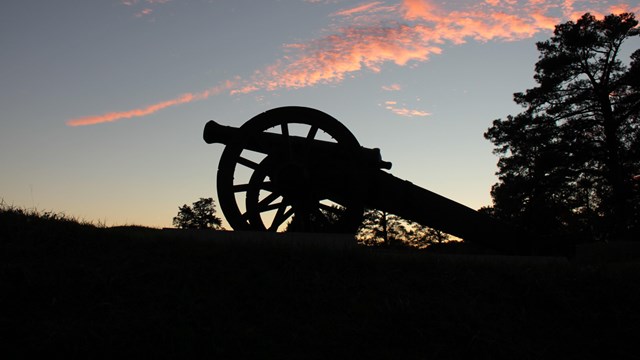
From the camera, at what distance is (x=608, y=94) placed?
24.8 metres

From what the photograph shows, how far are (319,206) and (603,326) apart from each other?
5.53 meters

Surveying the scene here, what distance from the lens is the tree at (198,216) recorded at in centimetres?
4994

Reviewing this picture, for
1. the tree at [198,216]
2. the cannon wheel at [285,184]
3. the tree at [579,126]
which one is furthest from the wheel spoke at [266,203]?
the tree at [198,216]

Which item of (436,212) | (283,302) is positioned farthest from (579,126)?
(283,302)

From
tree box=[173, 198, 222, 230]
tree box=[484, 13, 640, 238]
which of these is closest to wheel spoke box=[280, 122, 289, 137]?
tree box=[484, 13, 640, 238]

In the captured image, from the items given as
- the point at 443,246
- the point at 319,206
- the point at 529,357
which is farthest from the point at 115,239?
the point at 443,246

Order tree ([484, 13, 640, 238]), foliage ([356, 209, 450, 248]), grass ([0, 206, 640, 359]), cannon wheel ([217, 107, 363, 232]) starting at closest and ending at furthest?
grass ([0, 206, 640, 359]), cannon wheel ([217, 107, 363, 232]), tree ([484, 13, 640, 238]), foliage ([356, 209, 450, 248])

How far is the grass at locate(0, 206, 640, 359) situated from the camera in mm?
5660

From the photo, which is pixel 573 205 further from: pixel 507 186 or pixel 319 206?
pixel 319 206

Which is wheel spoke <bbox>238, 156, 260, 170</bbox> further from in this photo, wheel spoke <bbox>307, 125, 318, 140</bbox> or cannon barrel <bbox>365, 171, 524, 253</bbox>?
cannon barrel <bbox>365, 171, 524, 253</bbox>

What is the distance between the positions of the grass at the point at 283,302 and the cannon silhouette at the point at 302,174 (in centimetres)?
275

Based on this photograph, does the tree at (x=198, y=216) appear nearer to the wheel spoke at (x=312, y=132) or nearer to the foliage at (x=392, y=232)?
the foliage at (x=392, y=232)

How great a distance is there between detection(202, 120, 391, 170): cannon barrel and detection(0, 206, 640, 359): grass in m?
3.21

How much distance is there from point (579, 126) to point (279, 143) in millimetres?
17211
